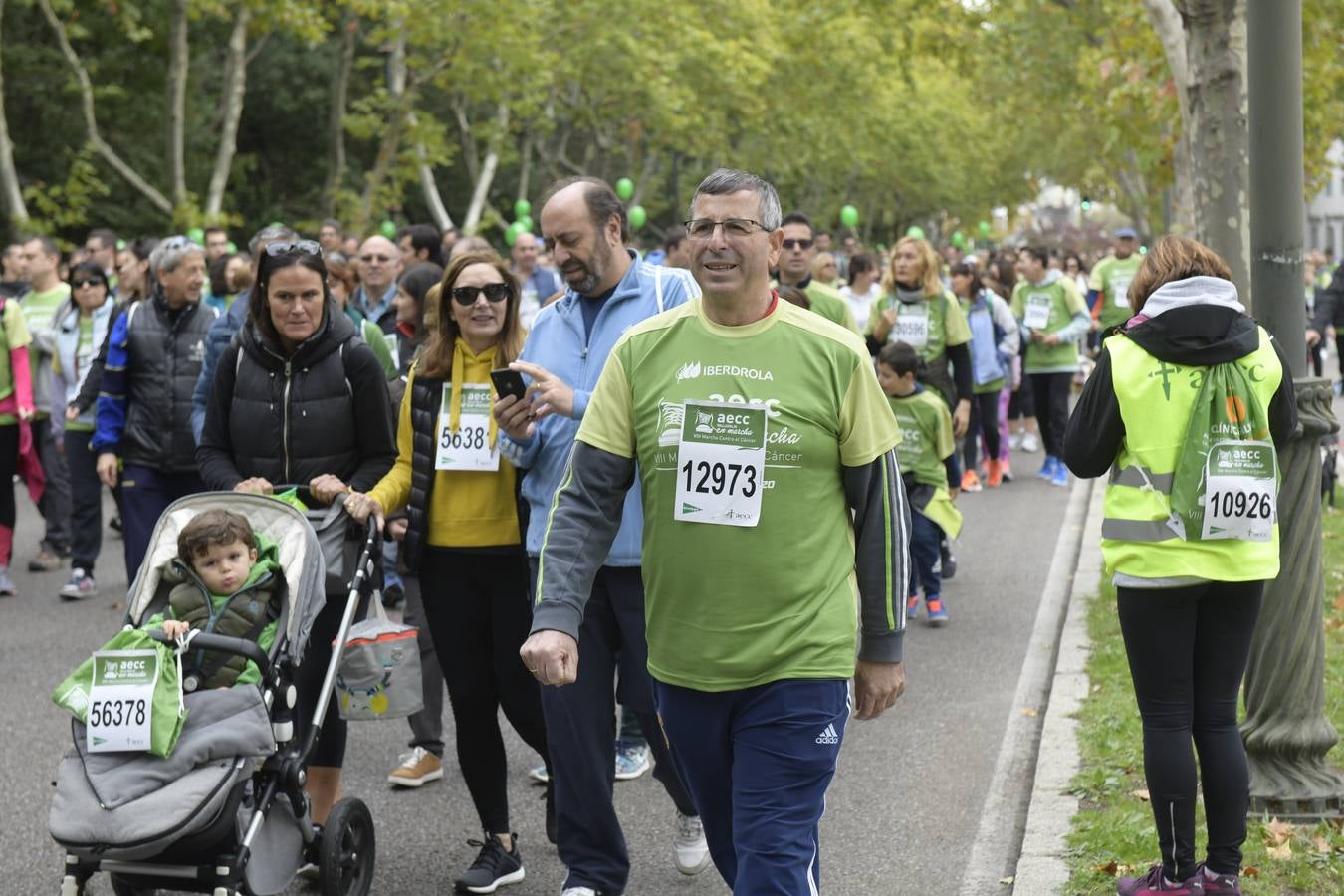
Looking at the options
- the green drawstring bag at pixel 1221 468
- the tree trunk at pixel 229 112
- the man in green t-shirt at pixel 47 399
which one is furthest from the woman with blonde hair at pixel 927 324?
the tree trunk at pixel 229 112

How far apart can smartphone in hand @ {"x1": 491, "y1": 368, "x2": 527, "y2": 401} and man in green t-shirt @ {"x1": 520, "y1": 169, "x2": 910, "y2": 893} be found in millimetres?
851

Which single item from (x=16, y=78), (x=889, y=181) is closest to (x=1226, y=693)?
(x=16, y=78)

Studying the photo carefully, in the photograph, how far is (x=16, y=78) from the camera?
109ft

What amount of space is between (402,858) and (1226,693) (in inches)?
106

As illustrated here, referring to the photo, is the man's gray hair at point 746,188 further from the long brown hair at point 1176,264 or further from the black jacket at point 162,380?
the black jacket at point 162,380

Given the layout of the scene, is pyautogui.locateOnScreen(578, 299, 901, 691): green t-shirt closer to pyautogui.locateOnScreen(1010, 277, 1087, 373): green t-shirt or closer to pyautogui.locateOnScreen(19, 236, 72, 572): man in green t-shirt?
pyautogui.locateOnScreen(19, 236, 72, 572): man in green t-shirt

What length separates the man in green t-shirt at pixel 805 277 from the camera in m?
9.94

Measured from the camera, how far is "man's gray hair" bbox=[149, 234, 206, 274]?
876 centimetres

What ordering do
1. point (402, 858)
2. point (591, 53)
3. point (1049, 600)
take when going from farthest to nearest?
point (591, 53) → point (1049, 600) → point (402, 858)

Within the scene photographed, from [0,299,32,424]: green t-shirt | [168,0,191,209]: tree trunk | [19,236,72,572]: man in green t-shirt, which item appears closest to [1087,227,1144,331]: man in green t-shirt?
[19,236,72,572]: man in green t-shirt

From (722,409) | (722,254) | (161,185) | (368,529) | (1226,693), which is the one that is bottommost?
(1226,693)

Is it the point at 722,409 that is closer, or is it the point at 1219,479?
the point at 722,409

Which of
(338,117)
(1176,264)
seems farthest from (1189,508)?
(338,117)

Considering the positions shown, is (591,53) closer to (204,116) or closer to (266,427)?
(204,116)
